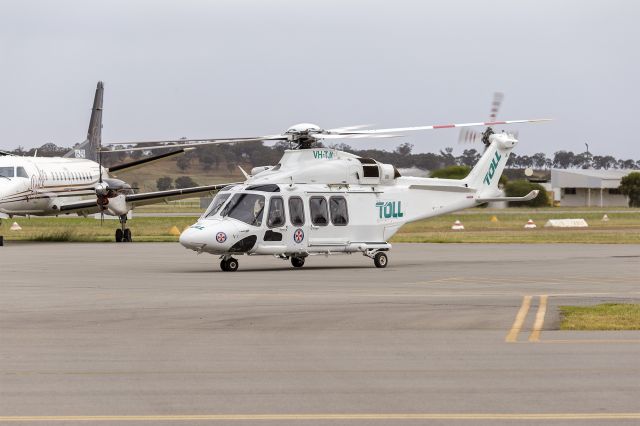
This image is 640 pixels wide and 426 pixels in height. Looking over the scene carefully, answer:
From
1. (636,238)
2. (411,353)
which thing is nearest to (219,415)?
(411,353)

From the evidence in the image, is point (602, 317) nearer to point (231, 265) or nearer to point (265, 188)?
point (231, 265)

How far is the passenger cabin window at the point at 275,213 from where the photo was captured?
26.2 meters

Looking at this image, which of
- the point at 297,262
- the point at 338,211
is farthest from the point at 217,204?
the point at 338,211

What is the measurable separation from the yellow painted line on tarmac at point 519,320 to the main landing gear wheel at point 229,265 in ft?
29.4

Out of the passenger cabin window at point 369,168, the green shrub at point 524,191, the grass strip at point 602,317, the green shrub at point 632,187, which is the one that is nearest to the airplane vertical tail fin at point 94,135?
the passenger cabin window at point 369,168

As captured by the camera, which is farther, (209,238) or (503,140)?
(503,140)

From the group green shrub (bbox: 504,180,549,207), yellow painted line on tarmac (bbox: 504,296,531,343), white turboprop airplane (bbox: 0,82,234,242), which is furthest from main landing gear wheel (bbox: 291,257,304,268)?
green shrub (bbox: 504,180,549,207)

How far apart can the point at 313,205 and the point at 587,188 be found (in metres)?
99.3

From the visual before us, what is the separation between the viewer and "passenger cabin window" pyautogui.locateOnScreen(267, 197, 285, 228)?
26172mm

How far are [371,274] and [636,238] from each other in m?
20.9

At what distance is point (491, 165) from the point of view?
3097 centimetres

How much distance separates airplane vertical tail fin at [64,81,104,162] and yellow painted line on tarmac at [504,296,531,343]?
32357 mm

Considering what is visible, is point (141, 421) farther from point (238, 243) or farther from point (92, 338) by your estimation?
point (238, 243)

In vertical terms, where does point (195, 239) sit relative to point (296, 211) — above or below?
below
